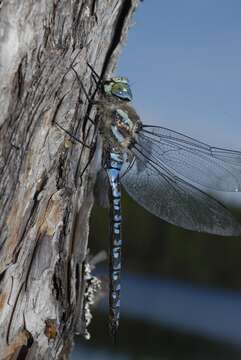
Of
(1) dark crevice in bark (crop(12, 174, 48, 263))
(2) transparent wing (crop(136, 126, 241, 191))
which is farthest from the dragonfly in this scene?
(1) dark crevice in bark (crop(12, 174, 48, 263))

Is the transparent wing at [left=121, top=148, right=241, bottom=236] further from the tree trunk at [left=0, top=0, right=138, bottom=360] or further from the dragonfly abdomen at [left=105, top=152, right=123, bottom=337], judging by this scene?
the tree trunk at [left=0, top=0, right=138, bottom=360]

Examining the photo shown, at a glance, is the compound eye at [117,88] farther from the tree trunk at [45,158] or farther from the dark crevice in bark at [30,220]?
the dark crevice in bark at [30,220]

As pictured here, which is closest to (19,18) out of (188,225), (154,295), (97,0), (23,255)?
(97,0)

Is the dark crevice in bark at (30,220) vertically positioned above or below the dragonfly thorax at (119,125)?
below

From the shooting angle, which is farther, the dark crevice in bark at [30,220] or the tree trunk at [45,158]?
the dark crevice in bark at [30,220]

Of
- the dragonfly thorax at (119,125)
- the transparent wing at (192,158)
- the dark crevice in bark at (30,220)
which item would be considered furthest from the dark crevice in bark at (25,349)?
the transparent wing at (192,158)

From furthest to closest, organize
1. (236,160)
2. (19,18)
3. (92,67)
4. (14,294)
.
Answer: (236,160) → (92,67) → (14,294) → (19,18)

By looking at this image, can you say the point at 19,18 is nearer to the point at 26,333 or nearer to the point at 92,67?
the point at 92,67

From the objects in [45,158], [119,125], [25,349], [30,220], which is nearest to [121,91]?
[119,125]

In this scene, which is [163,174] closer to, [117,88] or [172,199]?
[172,199]
